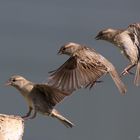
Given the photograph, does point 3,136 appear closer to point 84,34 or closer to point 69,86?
point 69,86

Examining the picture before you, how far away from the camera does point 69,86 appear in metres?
5.29

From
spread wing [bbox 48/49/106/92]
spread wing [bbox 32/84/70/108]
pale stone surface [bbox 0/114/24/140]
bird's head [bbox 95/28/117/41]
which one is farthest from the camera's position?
bird's head [bbox 95/28/117/41]

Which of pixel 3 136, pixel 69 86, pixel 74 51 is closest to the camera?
pixel 3 136

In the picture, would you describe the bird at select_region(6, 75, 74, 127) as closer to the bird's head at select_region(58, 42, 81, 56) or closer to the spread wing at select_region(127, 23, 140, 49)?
the bird's head at select_region(58, 42, 81, 56)

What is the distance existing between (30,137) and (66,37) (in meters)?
0.86

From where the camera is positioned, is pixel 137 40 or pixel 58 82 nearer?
pixel 58 82

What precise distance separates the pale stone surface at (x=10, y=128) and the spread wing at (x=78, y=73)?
80 cm

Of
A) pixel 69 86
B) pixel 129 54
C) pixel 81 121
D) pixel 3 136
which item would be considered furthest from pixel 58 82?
pixel 81 121

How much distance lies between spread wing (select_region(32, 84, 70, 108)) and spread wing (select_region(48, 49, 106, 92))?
58 millimetres

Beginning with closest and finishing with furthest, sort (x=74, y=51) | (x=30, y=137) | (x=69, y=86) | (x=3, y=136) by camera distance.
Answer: (x=3, y=136) → (x=69, y=86) → (x=74, y=51) → (x=30, y=137)

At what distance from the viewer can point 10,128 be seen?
4.45 metres

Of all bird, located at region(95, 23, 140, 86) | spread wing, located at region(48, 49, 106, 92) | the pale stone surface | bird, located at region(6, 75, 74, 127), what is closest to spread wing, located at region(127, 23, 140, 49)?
bird, located at region(95, 23, 140, 86)

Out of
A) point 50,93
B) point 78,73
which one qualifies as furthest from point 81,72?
point 50,93

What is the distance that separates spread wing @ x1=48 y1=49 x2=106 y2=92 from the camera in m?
5.33
